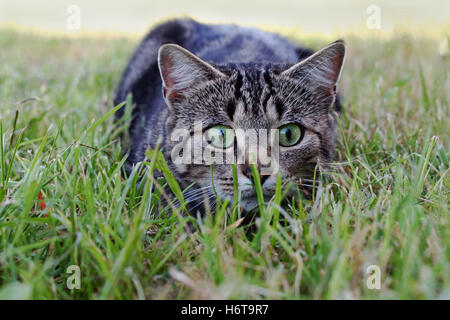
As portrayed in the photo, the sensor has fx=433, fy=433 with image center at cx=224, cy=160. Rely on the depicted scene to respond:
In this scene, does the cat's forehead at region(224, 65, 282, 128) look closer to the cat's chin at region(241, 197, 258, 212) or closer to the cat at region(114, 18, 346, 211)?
the cat at region(114, 18, 346, 211)

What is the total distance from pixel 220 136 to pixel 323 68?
618mm

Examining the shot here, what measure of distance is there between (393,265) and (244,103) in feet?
3.14

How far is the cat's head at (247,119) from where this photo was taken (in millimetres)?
1842

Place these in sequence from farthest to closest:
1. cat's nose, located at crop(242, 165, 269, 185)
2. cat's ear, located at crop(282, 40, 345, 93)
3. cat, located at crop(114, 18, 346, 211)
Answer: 1. cat's ear, located at crop(282, 40, 345, 93)
2. cat, located at crop(114, 18, 346, 211)
3. cat's nose, located at crop(242, 165, 269, 185)

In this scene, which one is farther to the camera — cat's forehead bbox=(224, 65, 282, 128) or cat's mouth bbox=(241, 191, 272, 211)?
cat's forehead bbox=(224, 65, 282, 128)

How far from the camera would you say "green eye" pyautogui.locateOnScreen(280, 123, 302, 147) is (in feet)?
6.40

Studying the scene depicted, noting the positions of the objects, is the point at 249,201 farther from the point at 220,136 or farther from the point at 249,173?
the point at 220,136

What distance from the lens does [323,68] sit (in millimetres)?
2084

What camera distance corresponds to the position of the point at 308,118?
2.04 meters

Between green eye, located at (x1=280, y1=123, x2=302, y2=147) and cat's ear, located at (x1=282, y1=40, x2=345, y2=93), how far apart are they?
0.26 meters

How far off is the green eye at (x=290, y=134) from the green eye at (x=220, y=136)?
23 centimetres

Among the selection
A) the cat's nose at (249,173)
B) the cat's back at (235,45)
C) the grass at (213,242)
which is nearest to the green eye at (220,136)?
the cat's nose at (249,173)

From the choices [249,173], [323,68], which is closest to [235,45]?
[323,68]

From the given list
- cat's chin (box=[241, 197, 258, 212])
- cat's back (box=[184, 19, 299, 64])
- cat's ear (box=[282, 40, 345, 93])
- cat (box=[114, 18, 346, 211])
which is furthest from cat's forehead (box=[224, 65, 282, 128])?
cat's back (box=[184, 19, 299, 64])
